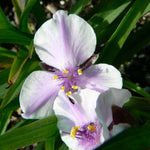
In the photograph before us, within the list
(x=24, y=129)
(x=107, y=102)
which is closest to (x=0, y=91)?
(x=24, y=129)

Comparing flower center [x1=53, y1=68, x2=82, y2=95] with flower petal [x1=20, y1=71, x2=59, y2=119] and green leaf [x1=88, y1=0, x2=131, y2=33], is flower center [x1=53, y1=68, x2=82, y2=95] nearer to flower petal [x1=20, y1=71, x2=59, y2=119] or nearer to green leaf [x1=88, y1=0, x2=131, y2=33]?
flower petal [x1=20, y1=71, x2=59, y2=119]

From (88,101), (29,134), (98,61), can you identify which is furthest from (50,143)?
(98,61)

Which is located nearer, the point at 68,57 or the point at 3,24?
the point at 68,57

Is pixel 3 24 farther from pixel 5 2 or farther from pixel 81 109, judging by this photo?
→ pixel 5 2

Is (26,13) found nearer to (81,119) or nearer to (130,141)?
(81,119)

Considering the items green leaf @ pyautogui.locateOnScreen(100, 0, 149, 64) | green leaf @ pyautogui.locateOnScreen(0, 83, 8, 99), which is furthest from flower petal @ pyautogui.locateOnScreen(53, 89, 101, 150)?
green leaf @ pyautogui.locateOnScreen(0, 83, 8, 99)
